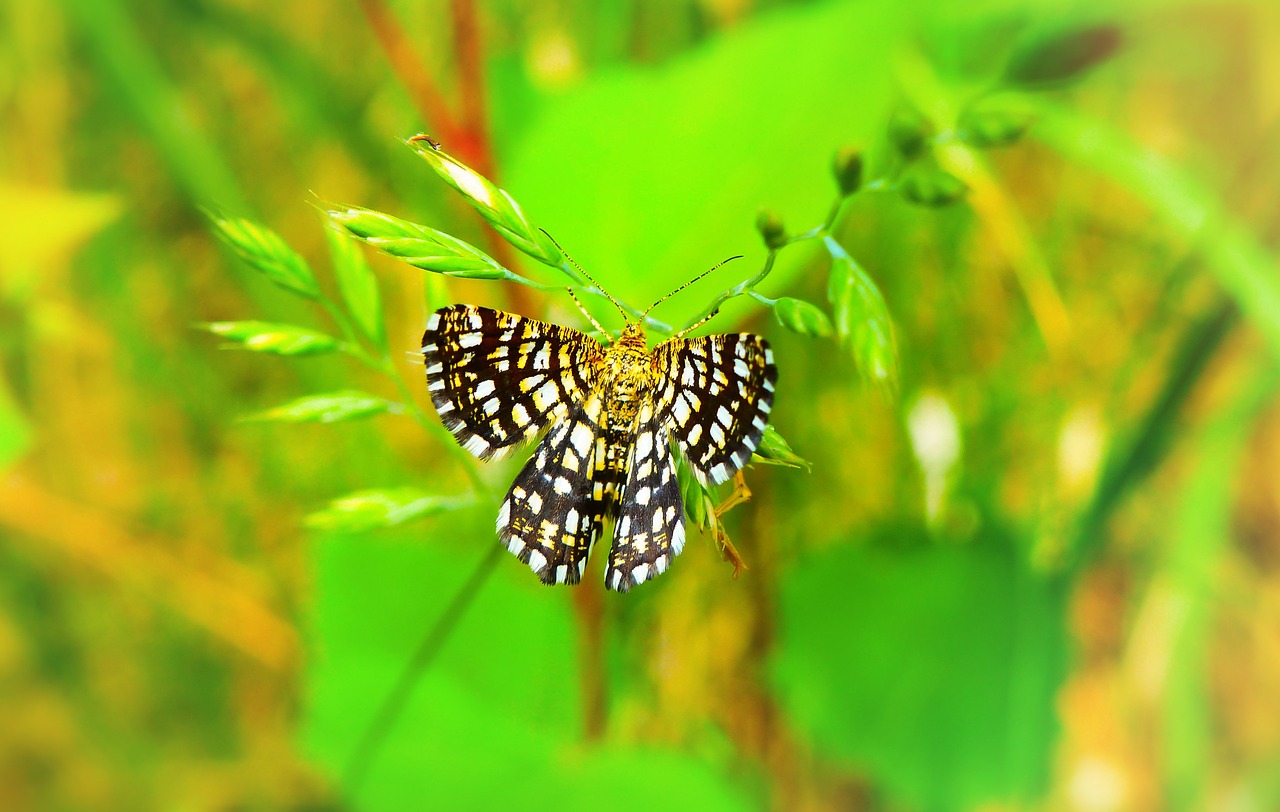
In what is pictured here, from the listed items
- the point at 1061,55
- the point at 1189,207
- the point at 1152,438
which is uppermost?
the point at 1061,55

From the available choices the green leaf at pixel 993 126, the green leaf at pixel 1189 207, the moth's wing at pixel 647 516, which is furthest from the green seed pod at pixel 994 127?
the green leaf at pixel 1189 207

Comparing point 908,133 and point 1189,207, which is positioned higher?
point 1189,207

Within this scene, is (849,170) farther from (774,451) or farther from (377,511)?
(377,511)

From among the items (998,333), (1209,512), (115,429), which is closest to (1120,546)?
(1209,512)

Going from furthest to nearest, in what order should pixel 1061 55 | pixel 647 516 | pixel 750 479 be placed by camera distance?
pixel 1061 55, pixel 750 479, pixel 647 516

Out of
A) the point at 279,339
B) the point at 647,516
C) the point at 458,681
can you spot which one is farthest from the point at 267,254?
the point at 458,681

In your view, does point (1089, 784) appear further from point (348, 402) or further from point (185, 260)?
point (185, 260)

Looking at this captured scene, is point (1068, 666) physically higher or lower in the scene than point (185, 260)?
lower

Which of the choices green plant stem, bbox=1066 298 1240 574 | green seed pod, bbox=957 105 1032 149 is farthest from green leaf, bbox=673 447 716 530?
green plant stem, bbox=1066 298 1240 574
